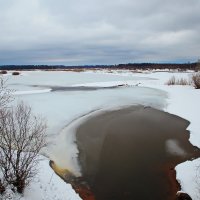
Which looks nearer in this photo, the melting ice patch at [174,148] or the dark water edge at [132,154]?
the dark water edge at [132,154]

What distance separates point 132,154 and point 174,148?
75.1 inches

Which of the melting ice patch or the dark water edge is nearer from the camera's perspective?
the dark water edge

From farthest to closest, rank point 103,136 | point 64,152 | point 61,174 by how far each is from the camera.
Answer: point 103,136, point 64,152, point 61,174

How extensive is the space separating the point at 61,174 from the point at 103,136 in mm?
4228

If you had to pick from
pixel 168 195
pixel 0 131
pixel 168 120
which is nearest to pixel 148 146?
pixel 168 195

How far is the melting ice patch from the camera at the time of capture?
11.1 metres

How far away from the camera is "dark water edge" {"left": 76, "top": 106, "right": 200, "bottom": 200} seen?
830cm

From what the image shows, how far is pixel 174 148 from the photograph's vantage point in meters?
11.5

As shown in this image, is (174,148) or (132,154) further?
(174,148)

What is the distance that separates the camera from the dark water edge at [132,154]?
8.30m

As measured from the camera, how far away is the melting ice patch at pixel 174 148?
11081 mm

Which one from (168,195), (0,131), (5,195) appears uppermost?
(0,131)

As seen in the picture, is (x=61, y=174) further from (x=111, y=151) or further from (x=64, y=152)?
(x=111, y=151)

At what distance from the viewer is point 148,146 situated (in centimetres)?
1162
